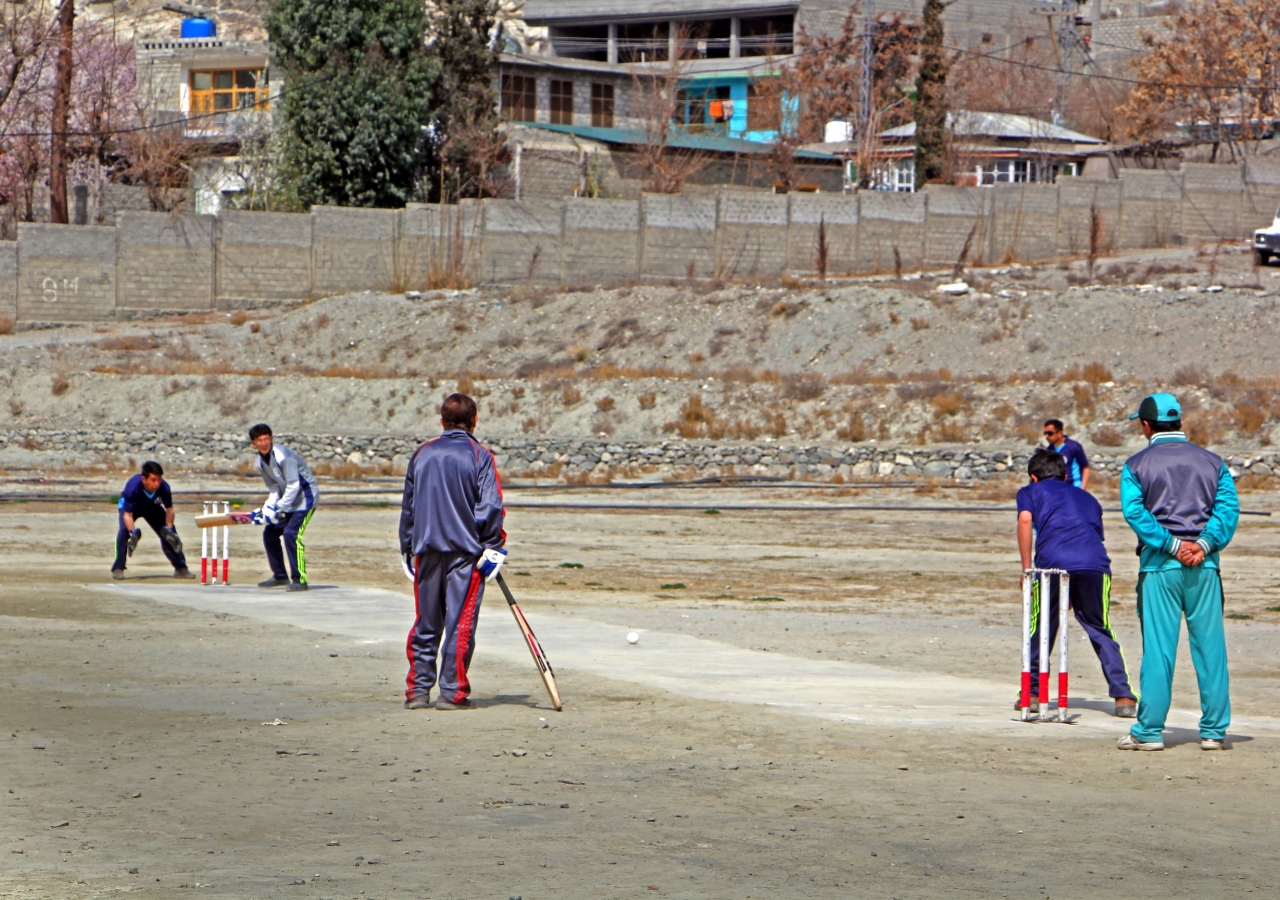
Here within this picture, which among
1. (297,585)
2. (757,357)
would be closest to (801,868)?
(297,585)

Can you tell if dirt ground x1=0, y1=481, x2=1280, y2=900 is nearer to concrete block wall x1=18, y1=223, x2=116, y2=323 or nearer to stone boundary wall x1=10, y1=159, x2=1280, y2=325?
concrete block wall x1=18, y1=223, x2=116, y2=323

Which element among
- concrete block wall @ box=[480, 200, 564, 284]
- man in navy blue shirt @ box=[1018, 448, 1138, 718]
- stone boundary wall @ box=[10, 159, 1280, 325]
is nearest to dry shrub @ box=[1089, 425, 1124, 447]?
stone boundary wall @ box=[10, 159, 1280, 325]

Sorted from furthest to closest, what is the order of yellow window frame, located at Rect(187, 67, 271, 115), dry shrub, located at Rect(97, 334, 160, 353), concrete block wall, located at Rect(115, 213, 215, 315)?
yellow window frame, located at Rect(187, 67, 271, 115), concrete block wall, located at Rect(115, 213, 215, 315), dry shrub, located at Rect(97, 334, 160, 353)

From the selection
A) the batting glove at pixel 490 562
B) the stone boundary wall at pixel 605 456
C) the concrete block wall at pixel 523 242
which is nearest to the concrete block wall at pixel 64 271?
the stone boundary wall at pixel 605 456

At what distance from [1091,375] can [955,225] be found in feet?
47.1

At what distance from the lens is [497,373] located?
46094 mm

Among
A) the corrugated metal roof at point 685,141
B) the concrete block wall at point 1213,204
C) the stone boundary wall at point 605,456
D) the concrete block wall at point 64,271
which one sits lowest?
the stone boundary wall at point 605,456

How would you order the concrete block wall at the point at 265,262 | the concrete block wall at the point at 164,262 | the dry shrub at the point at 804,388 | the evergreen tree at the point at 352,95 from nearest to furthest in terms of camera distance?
the dry shrub at the point at 804,388
the concrete block wall at the point at 164,262
the concrete block wall at the point at 265,262
the evergreen tree at the point at 352,95

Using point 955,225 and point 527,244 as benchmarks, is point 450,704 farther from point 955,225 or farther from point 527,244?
point 955,225

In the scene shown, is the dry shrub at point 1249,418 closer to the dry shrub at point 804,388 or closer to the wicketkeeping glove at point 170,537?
the dry shrub at point 804,388

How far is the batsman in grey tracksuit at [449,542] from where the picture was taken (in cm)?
969

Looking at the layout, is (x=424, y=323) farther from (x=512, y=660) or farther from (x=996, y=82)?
(x=996, y=82)

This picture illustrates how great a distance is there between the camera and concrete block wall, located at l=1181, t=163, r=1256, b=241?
180 feet

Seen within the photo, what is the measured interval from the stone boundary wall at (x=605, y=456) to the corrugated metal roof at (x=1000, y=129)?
116ft
